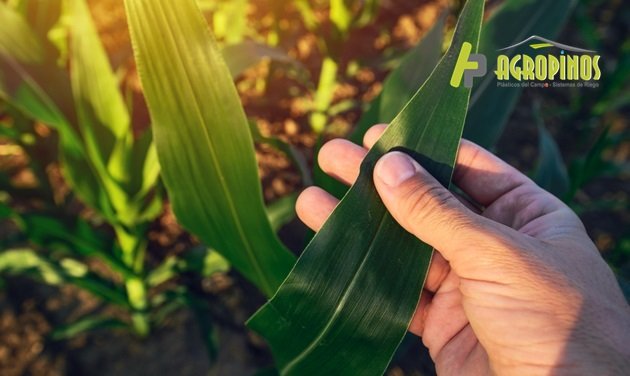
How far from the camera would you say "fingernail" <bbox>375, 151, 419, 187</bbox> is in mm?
517

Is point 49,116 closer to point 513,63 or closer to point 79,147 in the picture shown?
point 79,147

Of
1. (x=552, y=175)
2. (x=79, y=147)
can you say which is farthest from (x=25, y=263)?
(x=552, y=175)

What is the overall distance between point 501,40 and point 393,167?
333 mm

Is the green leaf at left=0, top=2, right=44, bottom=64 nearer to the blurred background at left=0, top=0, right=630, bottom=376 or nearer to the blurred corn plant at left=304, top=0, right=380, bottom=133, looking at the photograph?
the blurred background at left=0, top=0, right=630, bottom=376

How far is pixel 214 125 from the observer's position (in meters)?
0.56

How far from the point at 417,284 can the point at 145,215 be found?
1.51 feet

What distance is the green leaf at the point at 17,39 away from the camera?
753 mm

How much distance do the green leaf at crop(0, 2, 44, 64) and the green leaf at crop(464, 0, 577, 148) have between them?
25.8 inches

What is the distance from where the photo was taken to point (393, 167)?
1.70 feet

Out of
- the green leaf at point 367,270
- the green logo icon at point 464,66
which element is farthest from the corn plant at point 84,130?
the green logo icon at point 464,66

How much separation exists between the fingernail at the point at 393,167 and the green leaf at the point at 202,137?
0.15 metres

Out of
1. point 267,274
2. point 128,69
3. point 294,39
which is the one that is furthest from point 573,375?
point 128,69

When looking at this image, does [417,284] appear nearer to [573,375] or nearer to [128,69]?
[573,375]

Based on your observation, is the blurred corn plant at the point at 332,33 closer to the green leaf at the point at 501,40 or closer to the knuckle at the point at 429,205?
the green leaf at the point at 501,40
